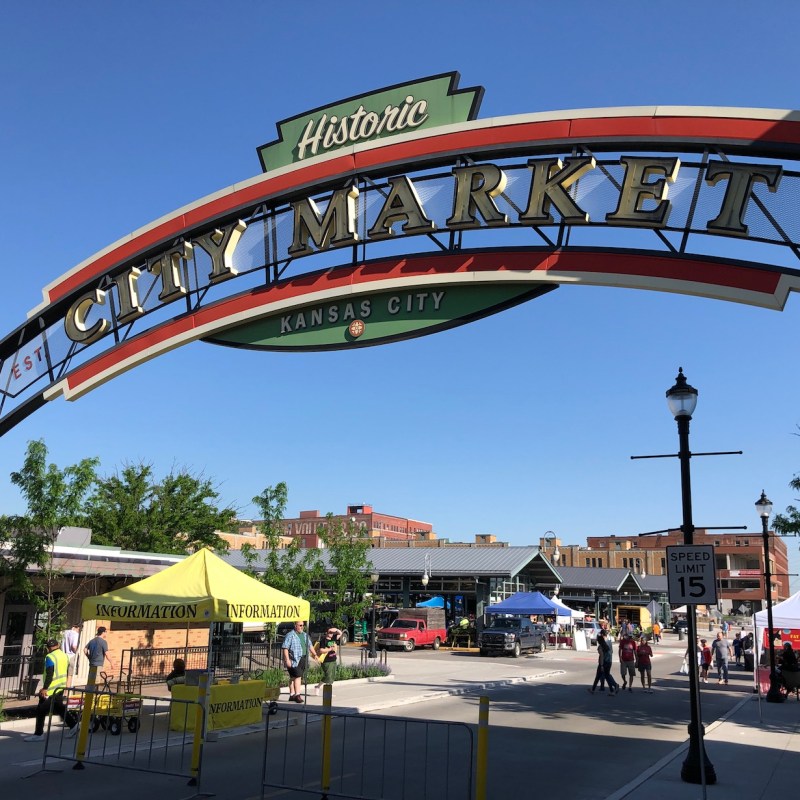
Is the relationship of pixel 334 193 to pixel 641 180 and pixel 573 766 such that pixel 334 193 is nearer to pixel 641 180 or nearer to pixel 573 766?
pixel 641 180

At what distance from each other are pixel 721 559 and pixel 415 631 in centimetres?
8552

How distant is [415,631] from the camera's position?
40.4 metres

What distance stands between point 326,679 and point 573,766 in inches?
350

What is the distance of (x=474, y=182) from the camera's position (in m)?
9.77

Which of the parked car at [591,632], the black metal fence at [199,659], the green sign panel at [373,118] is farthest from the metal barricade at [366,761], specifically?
the parked car at [591,632]

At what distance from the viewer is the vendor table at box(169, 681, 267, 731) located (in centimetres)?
1277

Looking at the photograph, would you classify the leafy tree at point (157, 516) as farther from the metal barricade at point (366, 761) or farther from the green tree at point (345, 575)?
the metal barricade at point (366, 761)

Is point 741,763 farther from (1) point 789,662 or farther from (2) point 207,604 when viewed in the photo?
(1) point 789,662

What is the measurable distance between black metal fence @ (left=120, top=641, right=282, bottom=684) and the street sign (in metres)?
12.8

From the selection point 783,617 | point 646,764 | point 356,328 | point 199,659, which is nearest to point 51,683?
point 356,328

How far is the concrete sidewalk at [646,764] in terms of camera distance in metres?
9.65

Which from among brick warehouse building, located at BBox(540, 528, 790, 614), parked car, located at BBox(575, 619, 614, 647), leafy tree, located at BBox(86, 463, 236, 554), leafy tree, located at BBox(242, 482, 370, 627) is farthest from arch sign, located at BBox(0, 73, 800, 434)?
brick warehouse building, located at BBox(540, 528, 790, 614)


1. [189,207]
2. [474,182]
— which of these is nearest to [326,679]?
[189,207]

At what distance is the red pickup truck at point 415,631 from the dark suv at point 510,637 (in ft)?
12.2
